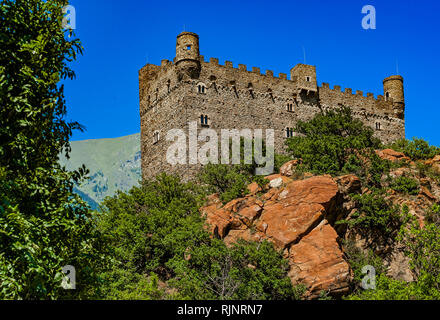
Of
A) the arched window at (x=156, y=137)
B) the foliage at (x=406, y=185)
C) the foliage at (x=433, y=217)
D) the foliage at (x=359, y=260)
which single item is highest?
the arched window at (x=156, y=137)

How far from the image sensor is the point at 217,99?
138 ft

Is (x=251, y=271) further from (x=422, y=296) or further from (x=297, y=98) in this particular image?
(x=297, y=98)

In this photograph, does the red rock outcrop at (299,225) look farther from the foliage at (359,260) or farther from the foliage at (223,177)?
the foliage at (223,177)

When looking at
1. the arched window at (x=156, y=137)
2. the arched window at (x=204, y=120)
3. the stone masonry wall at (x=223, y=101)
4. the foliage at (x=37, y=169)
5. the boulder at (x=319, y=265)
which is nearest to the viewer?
the foliage at (x=37, y=169)

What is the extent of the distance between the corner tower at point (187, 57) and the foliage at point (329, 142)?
10231 millimetres

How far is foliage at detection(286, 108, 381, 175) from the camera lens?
117ft

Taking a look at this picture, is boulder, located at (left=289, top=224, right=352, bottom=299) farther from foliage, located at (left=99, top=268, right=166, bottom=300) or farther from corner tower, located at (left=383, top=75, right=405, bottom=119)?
corner tower, located at (left=383, top=75, right=405, bottom=119)

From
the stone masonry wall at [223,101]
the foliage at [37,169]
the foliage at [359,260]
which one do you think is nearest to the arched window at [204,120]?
the stone masonry wall at [223,101]

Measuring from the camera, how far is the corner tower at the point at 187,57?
4084 centimetres

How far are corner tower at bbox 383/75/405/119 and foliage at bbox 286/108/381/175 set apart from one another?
8.14 metres

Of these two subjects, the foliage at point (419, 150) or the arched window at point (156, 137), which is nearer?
the foliage at point (419, 150)
